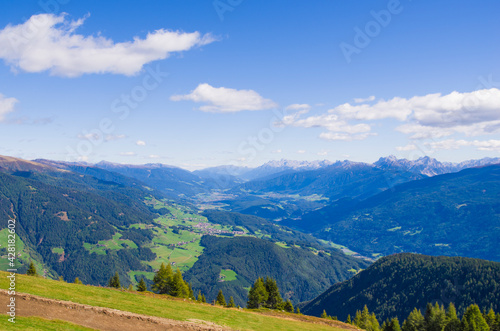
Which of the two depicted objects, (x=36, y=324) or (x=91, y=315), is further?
(x=91, y=315)

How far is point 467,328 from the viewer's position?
7250 cm

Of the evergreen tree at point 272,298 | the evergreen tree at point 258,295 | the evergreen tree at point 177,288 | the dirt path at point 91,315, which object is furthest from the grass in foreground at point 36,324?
the evergreen tree at point 272,298

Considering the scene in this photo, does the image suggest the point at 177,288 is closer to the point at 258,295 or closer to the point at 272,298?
the point at 258,295

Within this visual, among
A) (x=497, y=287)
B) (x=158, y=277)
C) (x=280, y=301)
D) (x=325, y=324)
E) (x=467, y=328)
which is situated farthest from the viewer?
(x=497, y=287)

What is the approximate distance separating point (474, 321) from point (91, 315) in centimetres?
8436

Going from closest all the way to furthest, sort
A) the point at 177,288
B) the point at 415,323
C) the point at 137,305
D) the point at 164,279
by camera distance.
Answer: the point at 137,305
the point at 177,288
the point at 164,279
the point at 415,323

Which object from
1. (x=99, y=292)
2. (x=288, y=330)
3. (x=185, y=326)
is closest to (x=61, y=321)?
(x=185, y=326)

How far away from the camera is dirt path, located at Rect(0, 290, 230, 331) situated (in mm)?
31455

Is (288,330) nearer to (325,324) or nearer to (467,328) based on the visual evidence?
(325,324)

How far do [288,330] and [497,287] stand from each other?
202 m

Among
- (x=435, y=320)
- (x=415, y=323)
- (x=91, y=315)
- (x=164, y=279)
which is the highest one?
(x=91, y=315)

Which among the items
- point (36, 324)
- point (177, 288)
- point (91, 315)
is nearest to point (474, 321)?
point (177, 288)

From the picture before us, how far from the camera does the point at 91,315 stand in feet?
110

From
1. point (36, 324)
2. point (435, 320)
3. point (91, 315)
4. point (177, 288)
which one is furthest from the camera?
point (435, 320)
